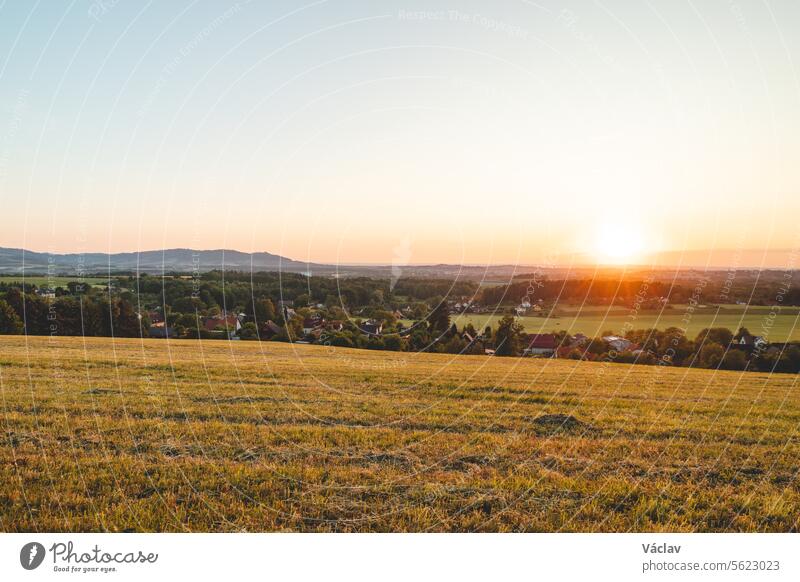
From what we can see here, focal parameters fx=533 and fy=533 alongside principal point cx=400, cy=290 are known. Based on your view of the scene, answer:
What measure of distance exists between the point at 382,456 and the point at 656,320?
24133mm

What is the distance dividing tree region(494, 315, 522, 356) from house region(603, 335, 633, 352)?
531cm

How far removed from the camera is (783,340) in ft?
96.7

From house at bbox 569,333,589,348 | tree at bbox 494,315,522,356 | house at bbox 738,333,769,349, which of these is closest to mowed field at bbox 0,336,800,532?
house at bbox 738,333,769,349

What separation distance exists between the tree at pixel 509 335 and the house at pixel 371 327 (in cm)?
817

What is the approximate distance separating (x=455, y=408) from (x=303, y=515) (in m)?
7.66

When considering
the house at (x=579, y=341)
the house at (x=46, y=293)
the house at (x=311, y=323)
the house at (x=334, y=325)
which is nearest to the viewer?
the house at (x=579, y=341)

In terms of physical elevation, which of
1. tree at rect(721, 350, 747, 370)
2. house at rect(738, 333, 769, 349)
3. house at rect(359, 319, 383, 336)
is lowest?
tree at rect(721, 350, 747, 370)

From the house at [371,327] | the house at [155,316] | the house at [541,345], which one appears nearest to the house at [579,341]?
the house at [541,345]

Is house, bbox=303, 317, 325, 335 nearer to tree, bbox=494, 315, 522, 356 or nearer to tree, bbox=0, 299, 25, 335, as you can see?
tree, bbox=494, 315, 522, 356

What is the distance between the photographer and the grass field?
30.0 metres

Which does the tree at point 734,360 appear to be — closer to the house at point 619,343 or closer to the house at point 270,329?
the house at point 619,343

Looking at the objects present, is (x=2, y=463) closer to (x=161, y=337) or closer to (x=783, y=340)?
(x=161, y=337)

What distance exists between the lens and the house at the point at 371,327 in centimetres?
2802
